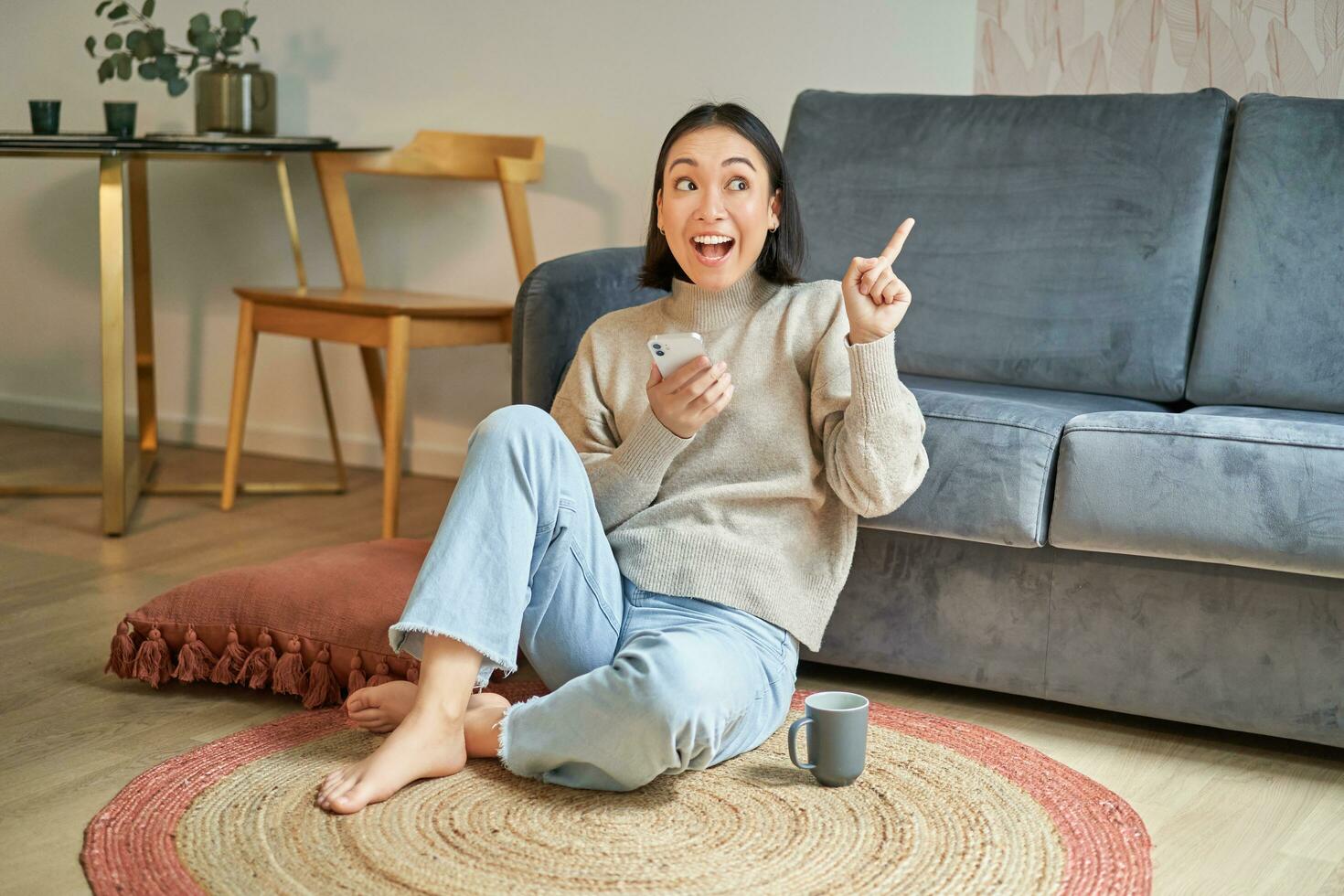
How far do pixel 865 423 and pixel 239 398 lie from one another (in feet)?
5.89

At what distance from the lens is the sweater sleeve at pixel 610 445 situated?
1581 millimetres

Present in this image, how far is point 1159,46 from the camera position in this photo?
2.51 metres

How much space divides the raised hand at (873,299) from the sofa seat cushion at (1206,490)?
33cm

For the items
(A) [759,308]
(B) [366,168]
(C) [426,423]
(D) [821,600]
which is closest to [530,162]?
(B) [366,168]

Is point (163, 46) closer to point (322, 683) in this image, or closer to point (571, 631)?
point (322, 683)

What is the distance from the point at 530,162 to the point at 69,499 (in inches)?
47.7

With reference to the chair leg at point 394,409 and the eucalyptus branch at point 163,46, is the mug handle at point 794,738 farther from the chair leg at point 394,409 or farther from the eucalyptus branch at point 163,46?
the eucalyptus branch at point 163,46

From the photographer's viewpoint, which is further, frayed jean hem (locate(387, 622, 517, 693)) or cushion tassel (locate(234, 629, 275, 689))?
cushion tassel (locate(234, 629, 275, 689))

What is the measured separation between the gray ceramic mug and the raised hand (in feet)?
1.27

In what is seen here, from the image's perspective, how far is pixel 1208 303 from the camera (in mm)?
2066

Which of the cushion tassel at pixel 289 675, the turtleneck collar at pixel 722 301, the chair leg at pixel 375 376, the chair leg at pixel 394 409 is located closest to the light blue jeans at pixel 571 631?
the turtleneck collar at pixel 722 301

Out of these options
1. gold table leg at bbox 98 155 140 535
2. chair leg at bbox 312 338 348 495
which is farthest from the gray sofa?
chair leg at bbox 312 338 348 495

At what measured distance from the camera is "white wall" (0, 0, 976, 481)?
284 cm

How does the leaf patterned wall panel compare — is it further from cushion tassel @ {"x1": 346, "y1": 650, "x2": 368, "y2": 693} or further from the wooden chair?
cushion tassel @ {"x1": 346, "y1": 650, "x2": 368, "y2": 693}
